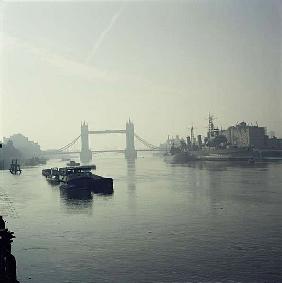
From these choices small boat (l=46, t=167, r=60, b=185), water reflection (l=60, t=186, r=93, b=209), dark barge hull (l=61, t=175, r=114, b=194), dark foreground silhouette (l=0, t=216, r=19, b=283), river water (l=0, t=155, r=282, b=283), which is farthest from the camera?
small boat (l=46, t=167, r=60, b=185)

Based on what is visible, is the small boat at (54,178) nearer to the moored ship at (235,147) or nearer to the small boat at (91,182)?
the small boat at (91,182)

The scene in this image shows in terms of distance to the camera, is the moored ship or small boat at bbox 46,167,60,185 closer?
small boat at bbox 46,167,60,185

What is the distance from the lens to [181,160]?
14075cm

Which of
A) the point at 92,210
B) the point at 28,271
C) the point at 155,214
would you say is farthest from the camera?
the point at 92,210

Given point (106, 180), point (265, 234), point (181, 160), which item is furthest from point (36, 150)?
point (265, 234)

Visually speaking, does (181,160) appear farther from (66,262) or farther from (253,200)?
(66,262)

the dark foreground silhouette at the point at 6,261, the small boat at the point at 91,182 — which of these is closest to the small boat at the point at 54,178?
the small boat at the point at 91,182

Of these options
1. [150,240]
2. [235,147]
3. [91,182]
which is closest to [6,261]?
[150,240]

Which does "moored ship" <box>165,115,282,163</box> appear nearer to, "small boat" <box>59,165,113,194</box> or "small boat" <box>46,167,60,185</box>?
"small boat" <box>46,167,60,185</box>

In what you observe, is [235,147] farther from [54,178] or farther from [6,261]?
[6,261]

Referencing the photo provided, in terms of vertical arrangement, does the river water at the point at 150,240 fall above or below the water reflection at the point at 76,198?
above

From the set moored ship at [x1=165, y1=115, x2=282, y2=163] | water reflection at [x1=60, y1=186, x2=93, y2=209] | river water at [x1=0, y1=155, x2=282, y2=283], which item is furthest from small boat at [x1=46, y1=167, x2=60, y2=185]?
moored ship at [x1=165, y1=115, x2=282, y2=163]

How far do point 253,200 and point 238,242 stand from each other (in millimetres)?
17273

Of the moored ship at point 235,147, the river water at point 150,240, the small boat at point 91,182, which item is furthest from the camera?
the moored ship at point 235,147
